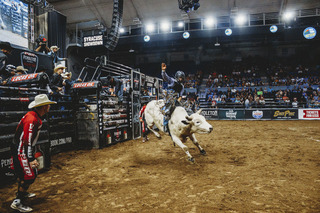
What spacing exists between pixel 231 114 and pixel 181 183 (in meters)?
14.9

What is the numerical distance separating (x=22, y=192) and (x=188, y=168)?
309 cm

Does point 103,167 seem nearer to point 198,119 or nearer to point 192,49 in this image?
point 198,119

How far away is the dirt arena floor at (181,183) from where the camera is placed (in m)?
2.66

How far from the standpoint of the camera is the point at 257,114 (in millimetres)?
16188

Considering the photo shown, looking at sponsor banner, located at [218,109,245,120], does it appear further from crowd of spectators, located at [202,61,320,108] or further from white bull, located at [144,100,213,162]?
white bull, located at [144,100,213,162]

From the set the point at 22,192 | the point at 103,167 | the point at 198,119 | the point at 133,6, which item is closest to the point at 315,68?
the point at 133,6

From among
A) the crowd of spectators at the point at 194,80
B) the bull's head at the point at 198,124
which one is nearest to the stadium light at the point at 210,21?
the crowd of spectators at the point at 194,80

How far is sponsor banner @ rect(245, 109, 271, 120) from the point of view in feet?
52.1

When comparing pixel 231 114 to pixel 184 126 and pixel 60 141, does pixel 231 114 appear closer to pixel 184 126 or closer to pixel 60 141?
pixel 184 126

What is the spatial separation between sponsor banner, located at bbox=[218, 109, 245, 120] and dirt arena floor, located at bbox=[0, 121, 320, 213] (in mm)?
11626

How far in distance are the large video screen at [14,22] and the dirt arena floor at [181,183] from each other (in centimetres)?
964

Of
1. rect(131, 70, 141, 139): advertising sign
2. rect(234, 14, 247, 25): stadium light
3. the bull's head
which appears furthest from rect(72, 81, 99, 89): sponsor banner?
rect(234, 14, 247, 25): stadium light

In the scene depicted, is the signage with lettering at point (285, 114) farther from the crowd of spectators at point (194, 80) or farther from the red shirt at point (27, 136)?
the red shirt at point (27, 136)

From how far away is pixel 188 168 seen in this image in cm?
423
